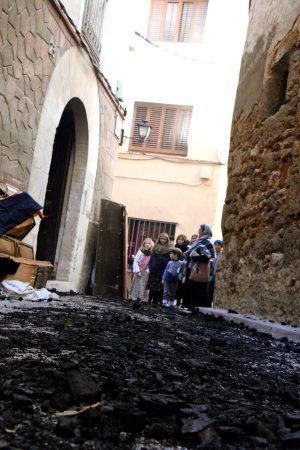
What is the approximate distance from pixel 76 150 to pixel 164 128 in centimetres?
720

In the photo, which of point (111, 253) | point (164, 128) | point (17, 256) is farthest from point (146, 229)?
point (17, 256)

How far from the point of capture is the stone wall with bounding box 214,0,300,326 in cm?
431

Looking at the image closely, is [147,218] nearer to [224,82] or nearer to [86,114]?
[224,82]

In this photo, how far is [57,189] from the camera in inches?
331

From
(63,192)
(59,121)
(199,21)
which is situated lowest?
(63,192)

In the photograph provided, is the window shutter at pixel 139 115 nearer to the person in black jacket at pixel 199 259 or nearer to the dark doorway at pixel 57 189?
the dark doorway at pixel 57 189

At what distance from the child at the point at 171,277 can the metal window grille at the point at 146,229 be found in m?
6.52

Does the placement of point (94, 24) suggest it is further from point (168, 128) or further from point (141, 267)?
point (168, 128)

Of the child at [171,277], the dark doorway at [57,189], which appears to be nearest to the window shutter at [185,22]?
the dark doorway at [57,189]

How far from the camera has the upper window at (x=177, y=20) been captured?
15.4 metres

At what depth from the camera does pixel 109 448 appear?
1121 millimetres

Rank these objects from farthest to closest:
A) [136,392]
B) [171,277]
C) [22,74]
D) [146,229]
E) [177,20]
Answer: [177,20]
[146,229]
[171,277]
[22,74]
[136,392]

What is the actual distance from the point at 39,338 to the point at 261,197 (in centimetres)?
321

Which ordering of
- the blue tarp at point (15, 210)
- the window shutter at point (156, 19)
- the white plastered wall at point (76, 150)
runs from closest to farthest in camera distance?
the blue tarp at point (15, 210) → the white plastered wall at point (76, 150) → the window shutter at point (156, 19)
